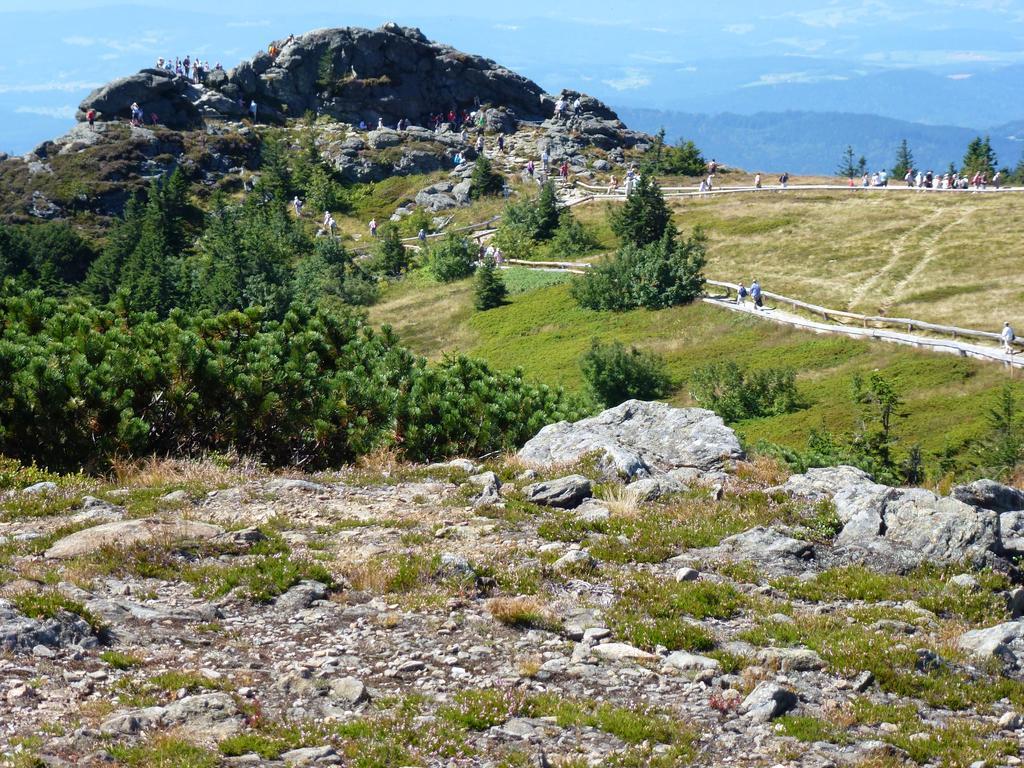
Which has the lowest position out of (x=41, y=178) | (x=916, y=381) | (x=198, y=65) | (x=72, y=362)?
(x=916, y=381)

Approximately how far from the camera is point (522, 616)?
11.0 m

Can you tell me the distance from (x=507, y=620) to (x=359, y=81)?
103 metres

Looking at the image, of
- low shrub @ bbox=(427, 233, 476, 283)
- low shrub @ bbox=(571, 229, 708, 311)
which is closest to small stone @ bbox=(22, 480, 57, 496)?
low shrub @ bbox=(571, 229, 708, 311)

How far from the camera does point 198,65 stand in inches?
4176

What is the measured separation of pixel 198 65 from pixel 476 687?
109m

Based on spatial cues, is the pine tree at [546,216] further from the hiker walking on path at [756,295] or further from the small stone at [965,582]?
the small stone at [965,582]

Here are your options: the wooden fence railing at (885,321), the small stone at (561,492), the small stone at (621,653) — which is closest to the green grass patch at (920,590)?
the small stone at (621,653)

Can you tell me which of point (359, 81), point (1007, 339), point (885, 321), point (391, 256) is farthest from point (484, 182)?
point (1007, 339)

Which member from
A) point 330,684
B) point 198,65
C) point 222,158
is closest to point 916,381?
point 330,684

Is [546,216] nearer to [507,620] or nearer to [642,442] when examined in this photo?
[642,442]

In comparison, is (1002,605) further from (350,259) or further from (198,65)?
(198,65)

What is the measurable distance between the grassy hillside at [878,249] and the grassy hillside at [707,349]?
6.08 metres

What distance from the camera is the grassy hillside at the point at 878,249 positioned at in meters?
49.5

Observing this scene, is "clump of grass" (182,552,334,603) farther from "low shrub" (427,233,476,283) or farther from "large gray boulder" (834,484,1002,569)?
"low shrub" (427,233,476,283)
